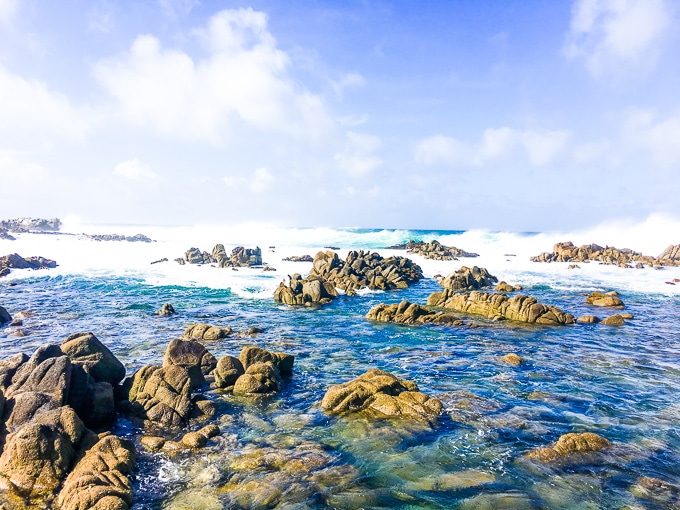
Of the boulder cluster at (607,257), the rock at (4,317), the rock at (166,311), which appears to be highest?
the boulder cluster at (607,257)

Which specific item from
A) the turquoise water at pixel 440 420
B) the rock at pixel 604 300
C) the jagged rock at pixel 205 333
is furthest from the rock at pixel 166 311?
the rock at pixel 604 300

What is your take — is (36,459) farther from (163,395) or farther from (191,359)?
(191,359)

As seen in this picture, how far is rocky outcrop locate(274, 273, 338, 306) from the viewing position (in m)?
35.1

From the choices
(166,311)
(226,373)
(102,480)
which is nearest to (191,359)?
(226,373)

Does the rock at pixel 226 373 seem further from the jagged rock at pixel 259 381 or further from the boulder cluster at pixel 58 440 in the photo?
the boulder cluster at pixel 58 440

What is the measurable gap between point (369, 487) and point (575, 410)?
8.47 meters

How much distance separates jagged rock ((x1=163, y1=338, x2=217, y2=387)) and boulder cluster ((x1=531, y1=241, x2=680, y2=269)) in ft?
215

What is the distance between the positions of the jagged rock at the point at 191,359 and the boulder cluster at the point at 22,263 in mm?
45246

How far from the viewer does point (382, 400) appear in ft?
44.9

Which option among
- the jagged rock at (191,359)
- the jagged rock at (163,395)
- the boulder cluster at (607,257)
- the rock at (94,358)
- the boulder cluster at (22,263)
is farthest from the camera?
the boulder cluster at (607,257)

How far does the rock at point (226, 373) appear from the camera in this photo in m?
15.5

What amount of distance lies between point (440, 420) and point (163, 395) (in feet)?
28.5

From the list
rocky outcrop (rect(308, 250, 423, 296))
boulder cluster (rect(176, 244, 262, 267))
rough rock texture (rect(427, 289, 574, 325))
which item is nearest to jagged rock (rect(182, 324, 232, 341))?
rough rock texture (rect(427, 289, 574, 325))

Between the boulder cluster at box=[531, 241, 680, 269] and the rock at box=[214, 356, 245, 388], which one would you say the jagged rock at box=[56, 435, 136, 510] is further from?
the boulder cluster at box=[531, 241, 680, 269]
